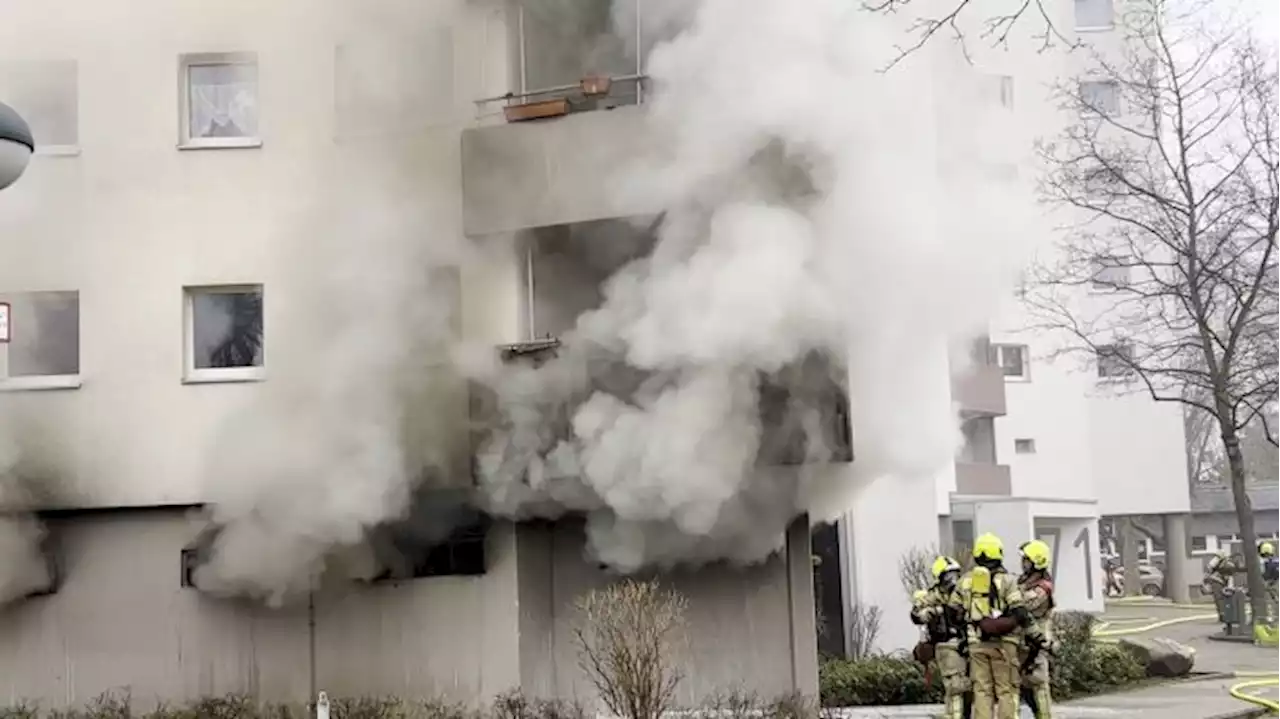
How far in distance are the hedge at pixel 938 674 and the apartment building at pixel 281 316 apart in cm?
198

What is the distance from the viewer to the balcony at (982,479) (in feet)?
97.6

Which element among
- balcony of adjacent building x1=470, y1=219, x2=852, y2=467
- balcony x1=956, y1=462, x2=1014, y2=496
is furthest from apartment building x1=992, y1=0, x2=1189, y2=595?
balcony of adjacent building x1=470, y1=219, x2=852, y2=467

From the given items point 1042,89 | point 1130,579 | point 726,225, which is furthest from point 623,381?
point 1130,579

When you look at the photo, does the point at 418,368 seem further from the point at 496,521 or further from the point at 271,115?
the point at 271,115

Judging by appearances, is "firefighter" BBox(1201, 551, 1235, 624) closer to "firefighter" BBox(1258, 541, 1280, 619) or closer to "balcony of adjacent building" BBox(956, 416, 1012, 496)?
"firefighter" BBox(1258, 541, 1280, 619)

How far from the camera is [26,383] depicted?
447 inches

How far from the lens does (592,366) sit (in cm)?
1064

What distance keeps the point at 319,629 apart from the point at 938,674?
5.55 meters

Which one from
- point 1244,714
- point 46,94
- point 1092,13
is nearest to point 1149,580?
point 1092,13

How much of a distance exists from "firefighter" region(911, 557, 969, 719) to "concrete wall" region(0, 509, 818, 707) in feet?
4.67

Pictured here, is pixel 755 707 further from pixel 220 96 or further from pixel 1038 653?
pixel 220 96

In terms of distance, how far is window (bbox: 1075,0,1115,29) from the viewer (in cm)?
3762

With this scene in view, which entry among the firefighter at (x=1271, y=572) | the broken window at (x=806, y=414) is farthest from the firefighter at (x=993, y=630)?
the firefighter at (x=1271, y=572)

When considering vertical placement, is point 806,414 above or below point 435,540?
above
